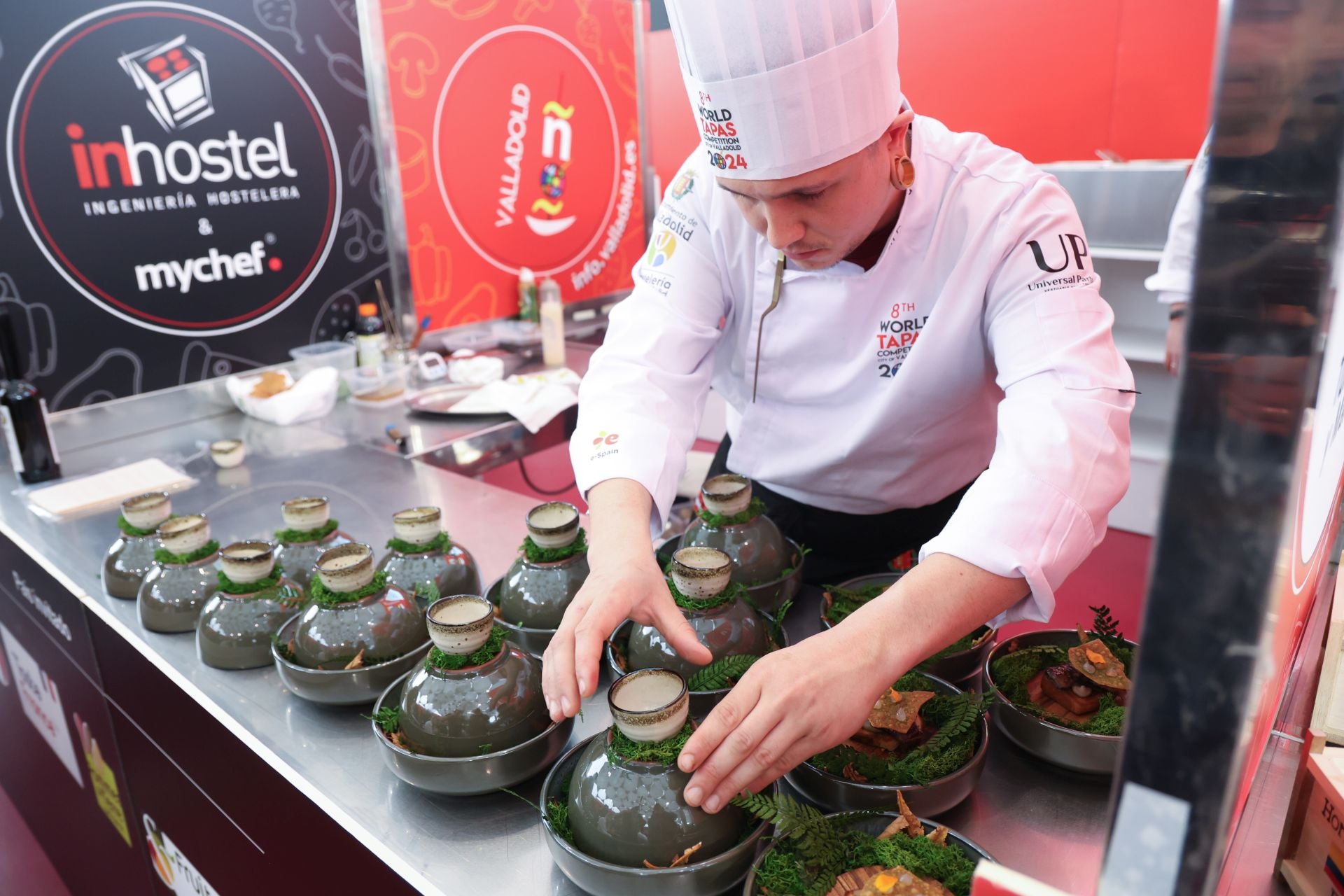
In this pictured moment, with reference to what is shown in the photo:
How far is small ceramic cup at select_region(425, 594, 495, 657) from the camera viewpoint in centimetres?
109

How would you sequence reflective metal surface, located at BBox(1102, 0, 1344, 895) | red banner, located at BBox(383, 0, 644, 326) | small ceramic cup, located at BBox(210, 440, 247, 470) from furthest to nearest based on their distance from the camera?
red banner, located at BBox(383, 0, 644, 326) → small ceramic cup, located at BBox(210, 440, 247, 470) → reflective metal surface, located at BBox(1102, 0, 1344, 895)

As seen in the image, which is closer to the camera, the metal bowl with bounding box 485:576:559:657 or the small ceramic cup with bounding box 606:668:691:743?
the small ceramic cup with bounding box 606:668:691:743

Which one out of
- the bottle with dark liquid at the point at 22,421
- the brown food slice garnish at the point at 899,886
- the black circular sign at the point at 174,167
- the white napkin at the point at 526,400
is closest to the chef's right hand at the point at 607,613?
the brown food slice garnish at the point at 899,886

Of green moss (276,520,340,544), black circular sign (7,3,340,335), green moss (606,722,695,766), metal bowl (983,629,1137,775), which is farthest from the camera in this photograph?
black circular sign (7,3,340,335)

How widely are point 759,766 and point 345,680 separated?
24.3 inches

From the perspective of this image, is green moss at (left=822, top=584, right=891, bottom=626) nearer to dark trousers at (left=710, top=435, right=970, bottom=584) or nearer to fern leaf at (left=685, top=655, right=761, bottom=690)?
fern leaf at (left=685, top=655, right=761, bottom=690)

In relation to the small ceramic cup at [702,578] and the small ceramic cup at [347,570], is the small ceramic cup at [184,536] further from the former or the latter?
the small ceramic cup at [702,578]

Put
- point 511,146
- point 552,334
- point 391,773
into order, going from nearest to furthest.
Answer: point 391,773 < point 552,334 < point 511,146

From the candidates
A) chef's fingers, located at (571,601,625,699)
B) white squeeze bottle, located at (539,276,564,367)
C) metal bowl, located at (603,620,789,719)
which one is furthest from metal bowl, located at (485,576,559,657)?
white squeeze bottle, located at (539,276,564,367)

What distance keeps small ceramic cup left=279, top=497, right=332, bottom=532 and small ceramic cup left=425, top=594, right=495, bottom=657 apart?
1.82 feet

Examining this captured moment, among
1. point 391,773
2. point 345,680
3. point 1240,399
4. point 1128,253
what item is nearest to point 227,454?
point 345,680

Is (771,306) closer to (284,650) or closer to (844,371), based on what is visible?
(844,371)

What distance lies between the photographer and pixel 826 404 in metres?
1.73

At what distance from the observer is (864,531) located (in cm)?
181
